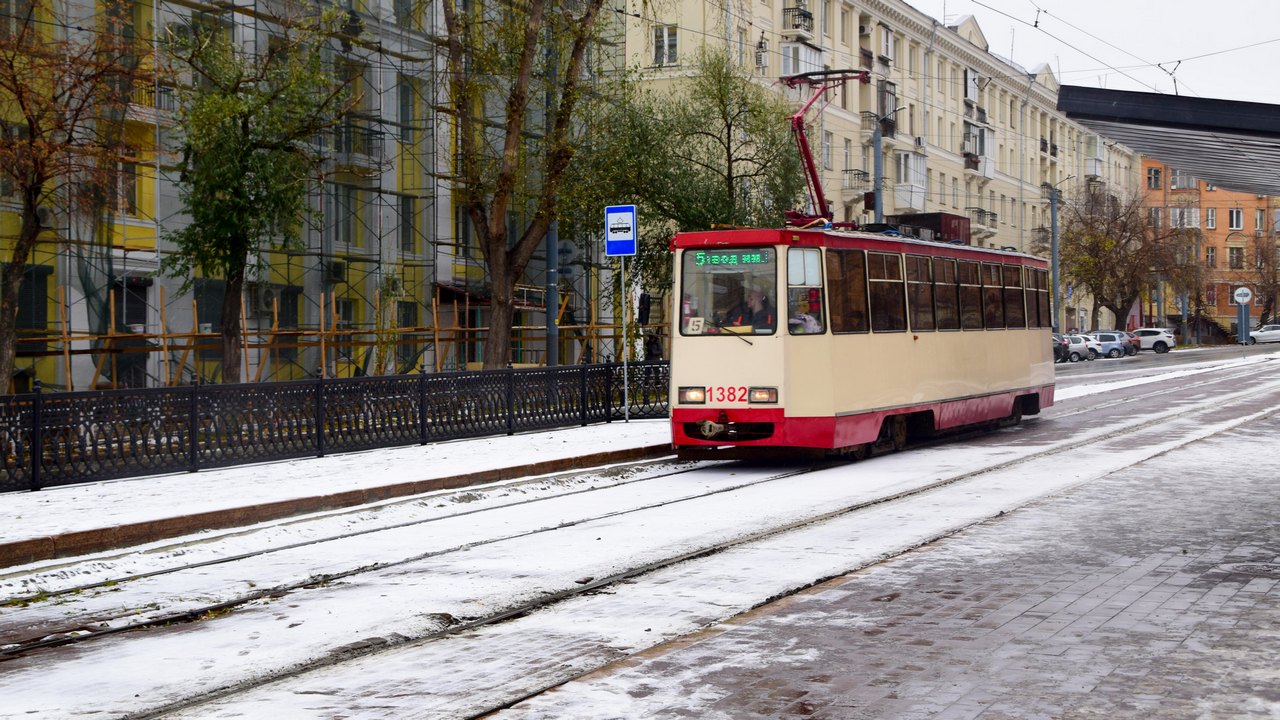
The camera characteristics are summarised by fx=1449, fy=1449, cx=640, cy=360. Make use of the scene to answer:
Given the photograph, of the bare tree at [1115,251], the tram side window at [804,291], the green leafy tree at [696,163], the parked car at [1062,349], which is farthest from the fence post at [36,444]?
the bare tree at [1115,251]

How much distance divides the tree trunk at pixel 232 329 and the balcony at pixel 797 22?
3619cm

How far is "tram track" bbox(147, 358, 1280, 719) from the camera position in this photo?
263 inches

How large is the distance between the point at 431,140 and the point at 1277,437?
2350 centimetres

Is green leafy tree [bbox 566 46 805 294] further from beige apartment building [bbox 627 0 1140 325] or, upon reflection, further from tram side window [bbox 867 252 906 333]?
tram side window [bbox 867 252 906 333]

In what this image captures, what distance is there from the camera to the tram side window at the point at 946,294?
20.8m

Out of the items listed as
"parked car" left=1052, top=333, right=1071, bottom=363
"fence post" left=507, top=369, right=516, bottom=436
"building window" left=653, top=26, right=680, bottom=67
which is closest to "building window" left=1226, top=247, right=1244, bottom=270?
"parked car" left=1052, top=333, right=1071, bottom=363

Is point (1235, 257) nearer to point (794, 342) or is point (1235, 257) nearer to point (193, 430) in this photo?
point (794, 342)

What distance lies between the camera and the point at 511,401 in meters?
21.4

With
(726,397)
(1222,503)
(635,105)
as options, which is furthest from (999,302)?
(635,105)

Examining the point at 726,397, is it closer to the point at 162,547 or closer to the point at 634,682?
the point at 162,547

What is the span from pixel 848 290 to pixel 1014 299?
22.6ft

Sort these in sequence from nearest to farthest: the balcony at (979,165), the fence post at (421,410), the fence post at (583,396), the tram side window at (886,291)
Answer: the tram side window at (886,291)
the fence post at (421,410)
the fence post at (583,396)
the balcony at (979,165)

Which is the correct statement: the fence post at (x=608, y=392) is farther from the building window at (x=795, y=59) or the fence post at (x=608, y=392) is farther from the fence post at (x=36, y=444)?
the building window at (x=795, y=59)

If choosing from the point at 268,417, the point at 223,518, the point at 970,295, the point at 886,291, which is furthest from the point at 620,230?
the point at 223,518
